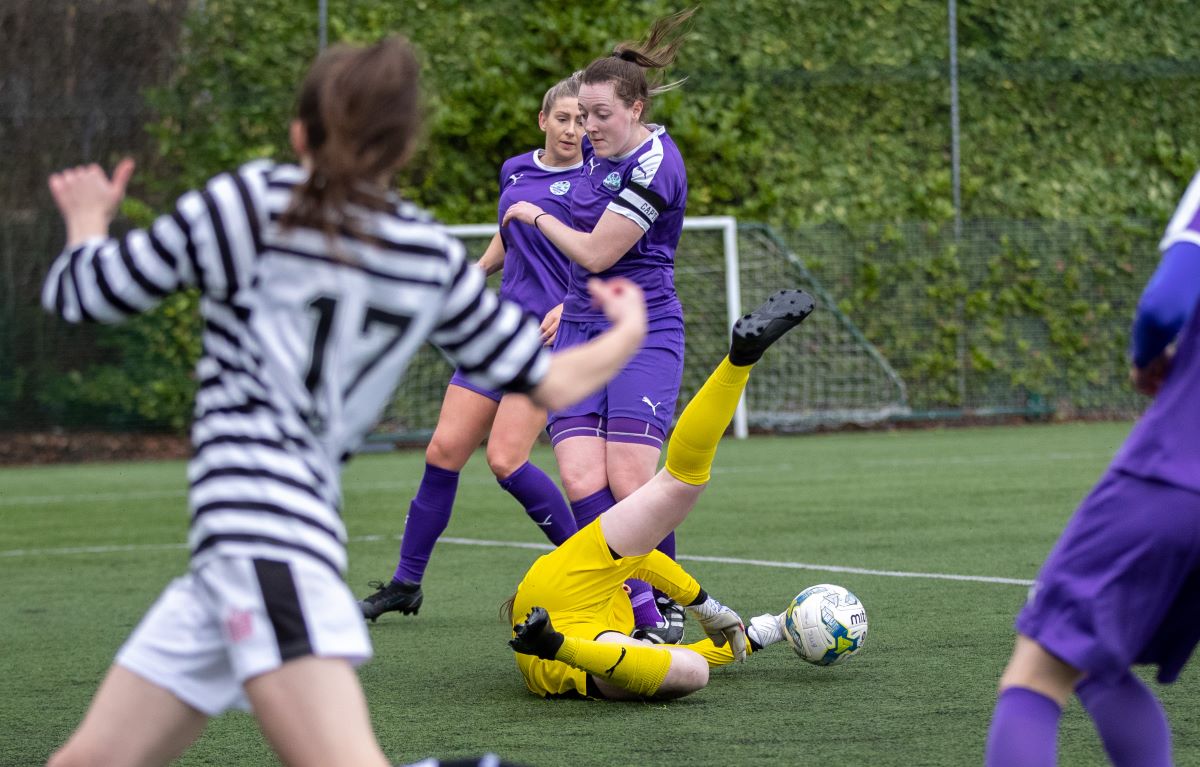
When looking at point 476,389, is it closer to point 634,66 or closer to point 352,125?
point 634,66

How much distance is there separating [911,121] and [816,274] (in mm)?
1931

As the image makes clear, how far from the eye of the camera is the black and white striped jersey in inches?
92.1

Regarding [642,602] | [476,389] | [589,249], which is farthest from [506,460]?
[589,249]

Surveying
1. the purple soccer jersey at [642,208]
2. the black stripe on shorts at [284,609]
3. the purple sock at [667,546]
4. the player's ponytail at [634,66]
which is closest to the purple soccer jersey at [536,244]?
the purple soccer jersey at [642,208]

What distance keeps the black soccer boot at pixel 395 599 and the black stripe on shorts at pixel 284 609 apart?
3.59 metres

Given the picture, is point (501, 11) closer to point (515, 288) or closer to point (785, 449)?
point (785, 449)

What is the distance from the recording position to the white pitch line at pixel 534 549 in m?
6.43

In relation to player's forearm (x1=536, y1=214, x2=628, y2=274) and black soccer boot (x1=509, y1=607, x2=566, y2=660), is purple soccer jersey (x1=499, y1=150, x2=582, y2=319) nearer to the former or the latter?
player's forearm (x1=536, y1=214, x2=628, y2=274)

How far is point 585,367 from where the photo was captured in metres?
2.66

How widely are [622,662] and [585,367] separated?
67.9 inches

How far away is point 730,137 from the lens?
15008 mm

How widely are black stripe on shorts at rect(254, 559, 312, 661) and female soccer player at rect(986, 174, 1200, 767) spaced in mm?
1145

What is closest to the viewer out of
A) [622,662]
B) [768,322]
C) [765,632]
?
[768,322]

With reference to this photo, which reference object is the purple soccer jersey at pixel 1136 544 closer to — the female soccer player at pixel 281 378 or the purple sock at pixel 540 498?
the female soccer player at pixel 281 378
